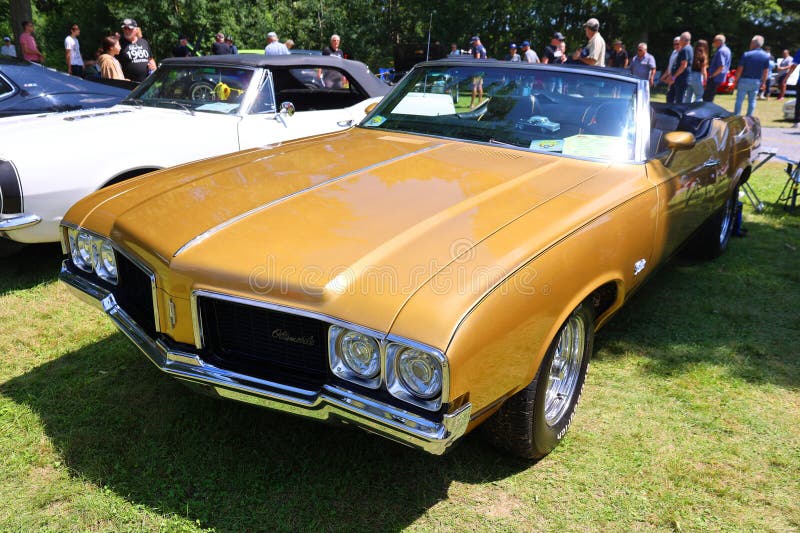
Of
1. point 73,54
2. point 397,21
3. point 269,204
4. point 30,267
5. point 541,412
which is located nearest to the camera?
point 541,412

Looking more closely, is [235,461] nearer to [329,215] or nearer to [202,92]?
[329,215]

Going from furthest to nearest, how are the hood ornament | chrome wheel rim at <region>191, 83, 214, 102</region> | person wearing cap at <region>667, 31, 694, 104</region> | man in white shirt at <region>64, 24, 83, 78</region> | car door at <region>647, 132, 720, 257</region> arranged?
man in white shirt at <region>64, 24, 83, 78</region>, person wearing cap at <region>667, 31, 694, 104</region>, chrome wheel rim at <region>191, 83, 214, 102</region>, car door at <region>647, 132, 720, 257</region>, the hood ornament

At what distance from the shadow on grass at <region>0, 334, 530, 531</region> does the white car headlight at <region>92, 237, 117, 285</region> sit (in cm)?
63

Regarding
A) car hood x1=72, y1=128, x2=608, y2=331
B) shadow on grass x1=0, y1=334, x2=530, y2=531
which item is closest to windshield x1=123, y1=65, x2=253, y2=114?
car hood x1=72, y1=128, x2=608, y2=331

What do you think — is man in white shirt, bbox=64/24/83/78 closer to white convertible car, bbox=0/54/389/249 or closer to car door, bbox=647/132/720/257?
white convertible car, bbox=0/54/389/249

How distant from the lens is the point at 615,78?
3252 mm

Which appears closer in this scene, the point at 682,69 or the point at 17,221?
the point at 17,221

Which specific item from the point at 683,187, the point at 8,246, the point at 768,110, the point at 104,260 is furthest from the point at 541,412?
the point at 768,110

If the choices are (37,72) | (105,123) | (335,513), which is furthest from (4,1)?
(335,513)

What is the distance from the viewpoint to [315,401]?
1.90m

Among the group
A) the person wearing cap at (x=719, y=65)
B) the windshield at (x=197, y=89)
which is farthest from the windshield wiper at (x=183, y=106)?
the person wearing cap at (x=719, y=65)

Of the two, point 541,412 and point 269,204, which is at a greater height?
point 269,204

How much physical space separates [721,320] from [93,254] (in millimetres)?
3580

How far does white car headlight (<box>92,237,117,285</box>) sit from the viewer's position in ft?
8.14
